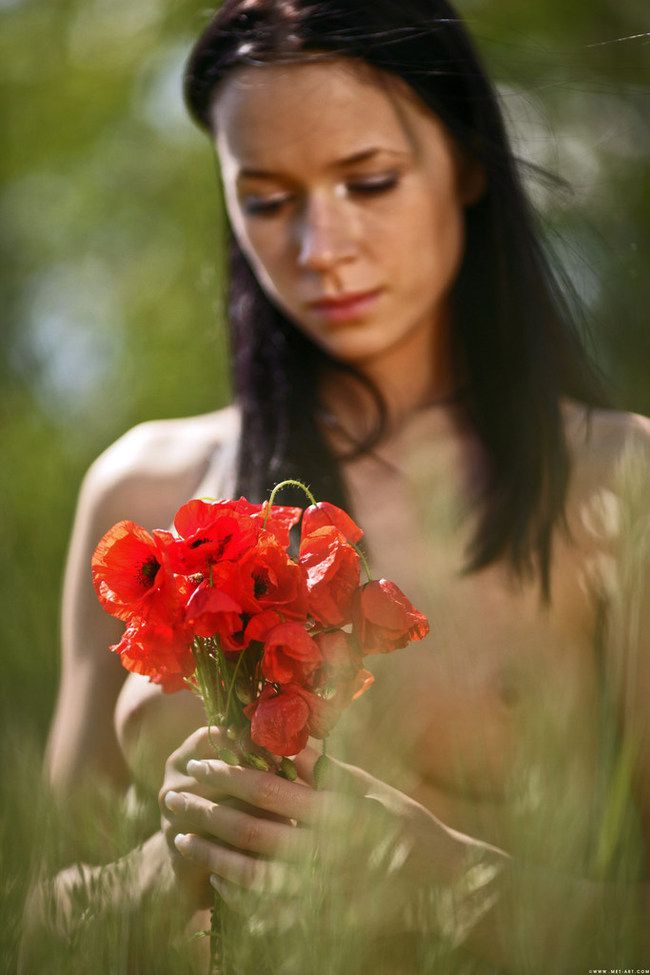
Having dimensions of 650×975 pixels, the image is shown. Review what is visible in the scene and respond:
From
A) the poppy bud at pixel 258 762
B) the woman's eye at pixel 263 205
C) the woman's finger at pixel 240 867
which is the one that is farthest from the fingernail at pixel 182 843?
the woman's eye at pixel 263 205

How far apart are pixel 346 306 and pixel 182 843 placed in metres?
0.76

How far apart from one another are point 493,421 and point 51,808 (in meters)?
1.07

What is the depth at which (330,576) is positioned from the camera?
0.74 meters

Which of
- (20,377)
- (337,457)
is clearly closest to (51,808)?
(337,457)

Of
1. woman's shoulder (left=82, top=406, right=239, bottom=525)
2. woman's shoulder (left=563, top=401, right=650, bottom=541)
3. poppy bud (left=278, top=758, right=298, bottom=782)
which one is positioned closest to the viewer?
poppy bud (left=278, top=758, right=298, bottom=782)

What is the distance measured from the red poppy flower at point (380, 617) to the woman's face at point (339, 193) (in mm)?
719

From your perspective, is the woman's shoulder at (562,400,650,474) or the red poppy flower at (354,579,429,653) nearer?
the red poppy flower at (354,579,429,653)

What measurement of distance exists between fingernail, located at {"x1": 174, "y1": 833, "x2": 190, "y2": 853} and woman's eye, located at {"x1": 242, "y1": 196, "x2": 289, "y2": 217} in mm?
804

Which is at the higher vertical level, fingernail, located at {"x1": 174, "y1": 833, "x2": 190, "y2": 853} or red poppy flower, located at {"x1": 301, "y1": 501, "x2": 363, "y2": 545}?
red poppy flower, located at {"x1": 301, "y1": 501, "x2": 363, "y2": 545}

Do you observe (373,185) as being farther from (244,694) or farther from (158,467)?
(244,694)

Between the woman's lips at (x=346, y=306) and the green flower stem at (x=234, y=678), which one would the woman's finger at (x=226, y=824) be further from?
the woman's lips at (x=346, y=306)

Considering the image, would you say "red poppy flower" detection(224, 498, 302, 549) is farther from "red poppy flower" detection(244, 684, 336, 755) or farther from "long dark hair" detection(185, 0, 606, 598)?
"long dark hair" detection(185, 0, 606, 598)

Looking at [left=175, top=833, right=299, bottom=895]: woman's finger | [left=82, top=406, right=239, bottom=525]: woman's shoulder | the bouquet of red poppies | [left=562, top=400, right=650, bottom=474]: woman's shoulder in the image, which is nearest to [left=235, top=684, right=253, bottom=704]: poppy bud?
the bouquet of red poppies

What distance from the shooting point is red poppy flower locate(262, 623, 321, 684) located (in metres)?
0.70
